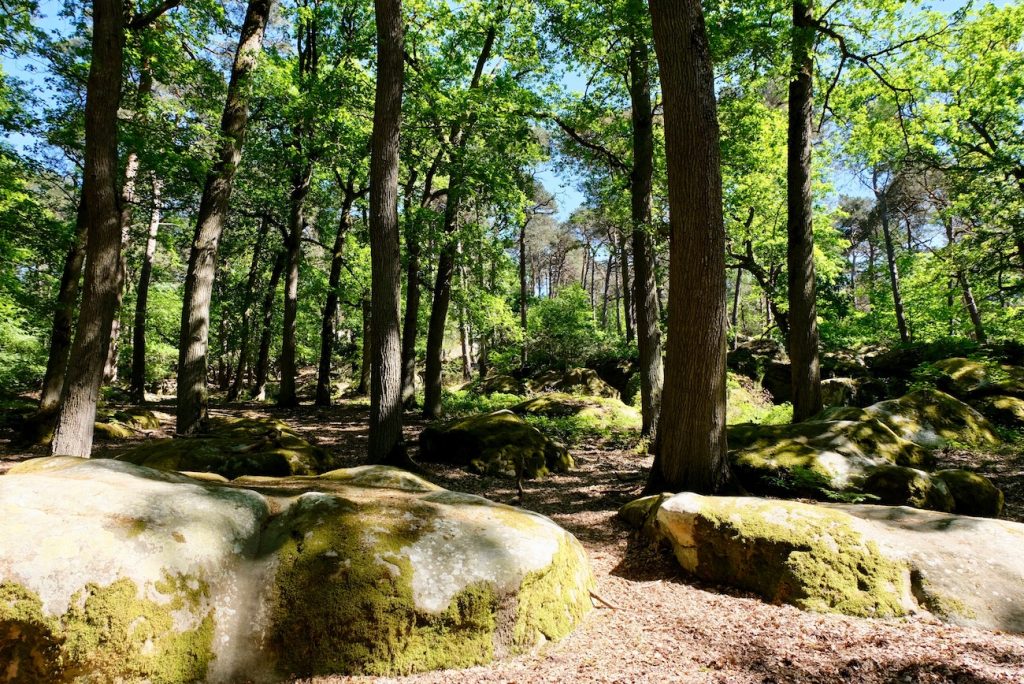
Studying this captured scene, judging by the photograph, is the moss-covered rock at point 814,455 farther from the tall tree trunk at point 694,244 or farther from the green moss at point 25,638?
the green moss at point 25,638

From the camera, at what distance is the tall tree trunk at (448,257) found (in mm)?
12422

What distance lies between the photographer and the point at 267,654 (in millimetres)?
2434

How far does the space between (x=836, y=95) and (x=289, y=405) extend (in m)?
17.2

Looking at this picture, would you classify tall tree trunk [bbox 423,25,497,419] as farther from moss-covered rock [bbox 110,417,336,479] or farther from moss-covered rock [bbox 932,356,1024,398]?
moss-covered rock [bbox 932,356,1024,398]

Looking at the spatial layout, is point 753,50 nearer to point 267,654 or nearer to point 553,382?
point 267,654

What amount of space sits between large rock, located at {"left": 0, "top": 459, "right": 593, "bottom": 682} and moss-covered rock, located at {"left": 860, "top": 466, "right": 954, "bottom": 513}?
4178mm

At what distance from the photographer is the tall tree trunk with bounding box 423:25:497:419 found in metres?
12.4

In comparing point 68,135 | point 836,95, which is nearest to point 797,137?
point 836,95

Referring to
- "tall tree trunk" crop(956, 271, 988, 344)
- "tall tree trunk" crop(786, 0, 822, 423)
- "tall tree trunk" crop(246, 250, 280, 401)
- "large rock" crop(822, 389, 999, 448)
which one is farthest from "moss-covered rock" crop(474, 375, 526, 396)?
"tall tree trunk" crop(956, 271, 988, 344)

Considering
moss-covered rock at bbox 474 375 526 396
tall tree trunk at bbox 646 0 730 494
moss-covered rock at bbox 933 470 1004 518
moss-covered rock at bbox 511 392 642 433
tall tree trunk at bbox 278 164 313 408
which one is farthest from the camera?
moss-covered rock at bbox 474 375 526 396

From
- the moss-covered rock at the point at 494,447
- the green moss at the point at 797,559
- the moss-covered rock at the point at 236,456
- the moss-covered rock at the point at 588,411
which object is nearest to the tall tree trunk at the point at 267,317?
the moss-covered rock at the point at 588,411

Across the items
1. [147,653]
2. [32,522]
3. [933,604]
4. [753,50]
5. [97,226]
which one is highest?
[753,50]

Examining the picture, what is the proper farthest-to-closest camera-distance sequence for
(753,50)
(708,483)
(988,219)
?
(988,219)
(753,50)
(708,483)

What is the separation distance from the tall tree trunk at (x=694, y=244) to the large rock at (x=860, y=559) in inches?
53.1
